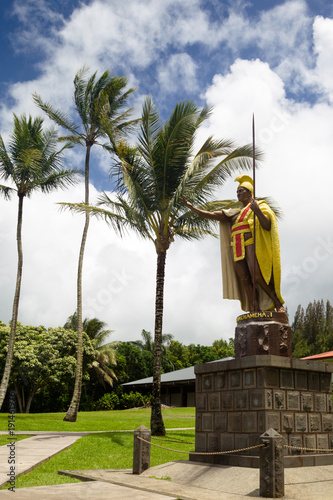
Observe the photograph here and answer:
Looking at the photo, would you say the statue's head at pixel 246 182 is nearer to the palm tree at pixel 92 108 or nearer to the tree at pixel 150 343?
the palm tree at pixel 92 108

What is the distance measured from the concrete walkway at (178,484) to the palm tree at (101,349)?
27315mm

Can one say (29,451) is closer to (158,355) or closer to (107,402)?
(158,355)

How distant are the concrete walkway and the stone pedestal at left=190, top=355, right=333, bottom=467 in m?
0.36

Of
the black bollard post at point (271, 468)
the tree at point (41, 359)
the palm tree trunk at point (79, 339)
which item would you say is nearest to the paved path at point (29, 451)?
the black bollard post at point (271, 468)

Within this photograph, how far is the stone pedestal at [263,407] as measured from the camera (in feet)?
25.8

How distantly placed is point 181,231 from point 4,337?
1500 centimetres

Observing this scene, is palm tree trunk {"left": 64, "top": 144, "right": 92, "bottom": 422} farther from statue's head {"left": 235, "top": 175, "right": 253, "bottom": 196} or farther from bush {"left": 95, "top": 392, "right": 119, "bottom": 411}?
bush {"left": 95, "top": 392, "right": 119, "bottom": 411}

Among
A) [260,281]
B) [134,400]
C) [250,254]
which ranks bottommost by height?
[134,400]

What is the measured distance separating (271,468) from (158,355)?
352 inches

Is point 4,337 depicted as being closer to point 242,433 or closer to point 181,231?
point 181,231

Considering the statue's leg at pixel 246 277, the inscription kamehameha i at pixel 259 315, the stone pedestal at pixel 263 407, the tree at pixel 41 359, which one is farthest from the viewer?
the tree at pixel 41 359

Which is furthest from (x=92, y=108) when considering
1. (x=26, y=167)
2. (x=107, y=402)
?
(x=107, y=402)

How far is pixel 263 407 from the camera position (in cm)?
779

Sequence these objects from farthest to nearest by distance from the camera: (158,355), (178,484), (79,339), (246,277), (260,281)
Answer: (79,339) < (158,355) < (246,277) < (260,281) < (178,484)
